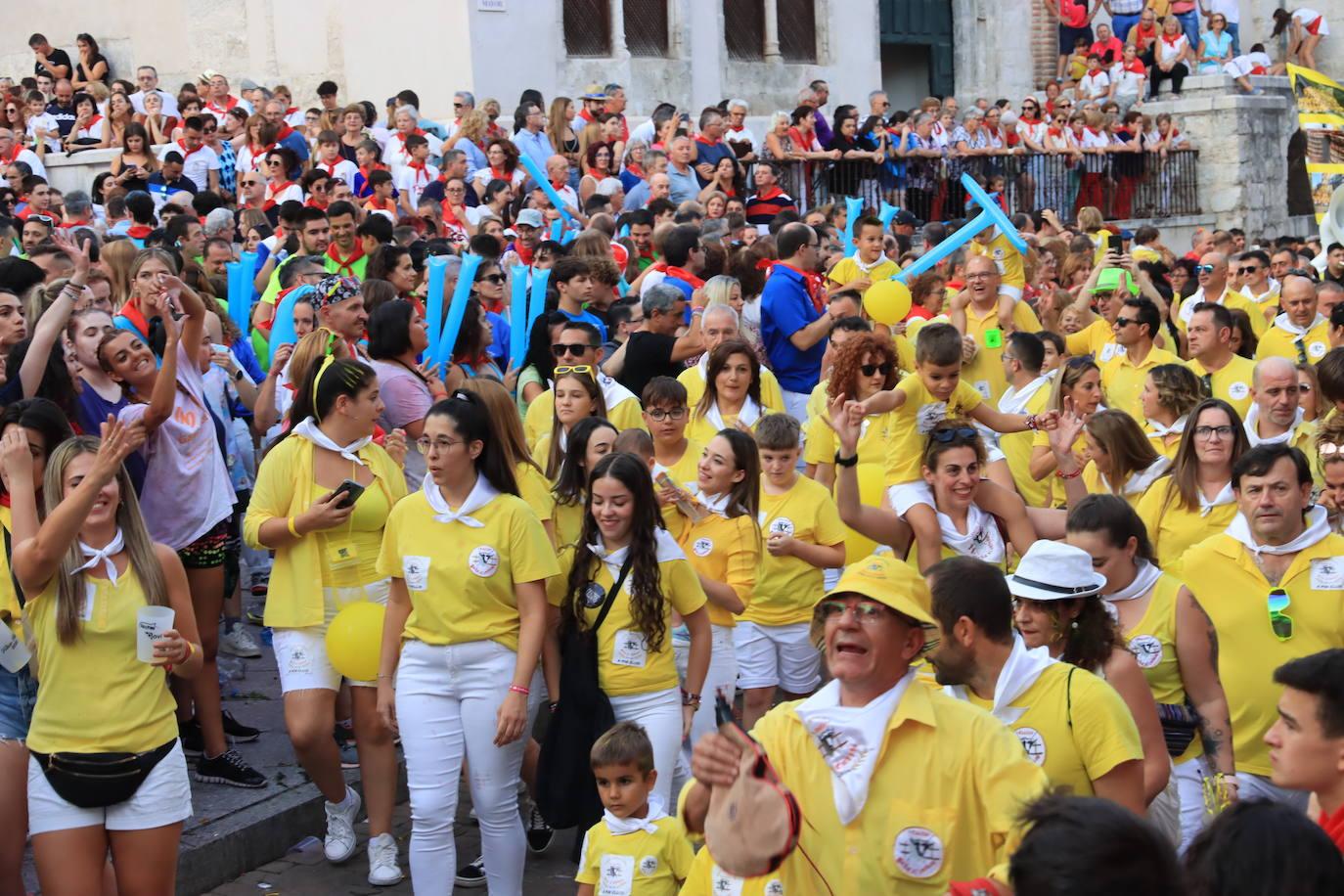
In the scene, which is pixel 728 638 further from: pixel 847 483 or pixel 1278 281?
pixel 1278 281

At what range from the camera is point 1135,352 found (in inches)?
A: 379

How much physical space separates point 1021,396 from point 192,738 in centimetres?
461

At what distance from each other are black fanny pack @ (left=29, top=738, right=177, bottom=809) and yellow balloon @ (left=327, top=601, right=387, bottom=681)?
129 centimetres

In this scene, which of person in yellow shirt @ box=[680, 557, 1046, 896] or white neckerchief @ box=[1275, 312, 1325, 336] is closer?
person in yellow shirt @ box=[680, 557, 1046, 896]

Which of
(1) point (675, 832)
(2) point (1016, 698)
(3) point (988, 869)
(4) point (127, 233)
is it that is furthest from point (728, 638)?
(4) point (127, 233)

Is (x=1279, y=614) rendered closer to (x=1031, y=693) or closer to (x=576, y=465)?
(x=1031, y=693)

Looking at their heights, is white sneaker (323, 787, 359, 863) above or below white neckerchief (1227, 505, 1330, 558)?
below

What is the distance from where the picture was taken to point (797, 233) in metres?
10.8

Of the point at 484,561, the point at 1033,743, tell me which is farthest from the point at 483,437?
the point at 1033,743

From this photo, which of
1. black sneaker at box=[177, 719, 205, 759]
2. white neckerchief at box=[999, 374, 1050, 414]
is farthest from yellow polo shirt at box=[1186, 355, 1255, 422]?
black sneaker at box=[177, 719, 205, 759]

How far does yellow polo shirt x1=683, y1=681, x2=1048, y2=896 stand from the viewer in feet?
11.7

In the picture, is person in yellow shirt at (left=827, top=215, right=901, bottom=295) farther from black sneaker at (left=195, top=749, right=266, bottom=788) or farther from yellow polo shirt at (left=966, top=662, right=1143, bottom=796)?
yellow polo shirt at (left=966, top=662, right=1143, bottom=796)

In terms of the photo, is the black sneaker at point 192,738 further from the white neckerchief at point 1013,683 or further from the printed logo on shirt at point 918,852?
the printed logo on shirt at point 918,852

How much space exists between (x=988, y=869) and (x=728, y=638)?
331cm
